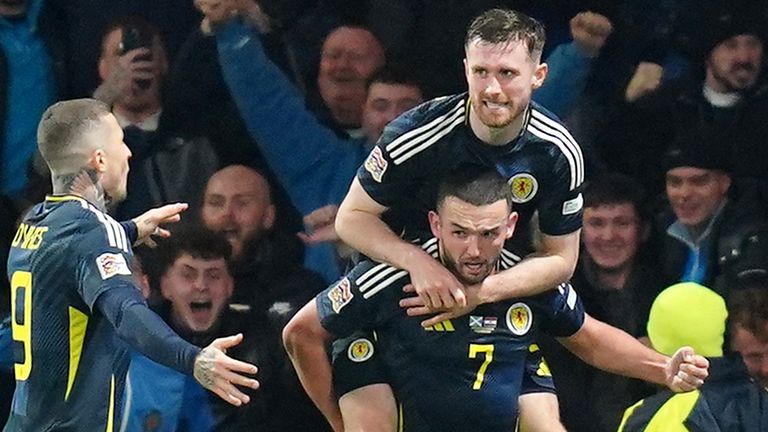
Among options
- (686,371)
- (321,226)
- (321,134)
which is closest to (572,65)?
(321,134)

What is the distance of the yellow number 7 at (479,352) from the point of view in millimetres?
4754

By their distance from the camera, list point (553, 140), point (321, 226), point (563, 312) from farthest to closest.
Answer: point (321, 226), point (563, 312), point (553, 140)

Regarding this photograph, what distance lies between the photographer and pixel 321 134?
5953 millimetres

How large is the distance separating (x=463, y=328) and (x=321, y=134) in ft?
4.52

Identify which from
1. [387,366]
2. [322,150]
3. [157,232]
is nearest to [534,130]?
[387,366]

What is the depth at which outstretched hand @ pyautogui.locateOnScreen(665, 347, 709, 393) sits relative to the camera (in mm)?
4555

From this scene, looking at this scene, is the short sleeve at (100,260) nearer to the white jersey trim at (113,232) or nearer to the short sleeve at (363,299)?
the white jersey trim at (113,232)

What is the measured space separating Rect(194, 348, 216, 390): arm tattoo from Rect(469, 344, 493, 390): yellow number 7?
870 millimetres

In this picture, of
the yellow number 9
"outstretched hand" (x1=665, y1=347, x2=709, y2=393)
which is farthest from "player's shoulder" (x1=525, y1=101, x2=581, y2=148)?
the yellow number 9

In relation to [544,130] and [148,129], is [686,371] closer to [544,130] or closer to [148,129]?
[544,130]

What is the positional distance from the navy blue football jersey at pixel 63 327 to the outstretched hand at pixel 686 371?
1356mm

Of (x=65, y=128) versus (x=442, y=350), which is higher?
(x=65, y=128)

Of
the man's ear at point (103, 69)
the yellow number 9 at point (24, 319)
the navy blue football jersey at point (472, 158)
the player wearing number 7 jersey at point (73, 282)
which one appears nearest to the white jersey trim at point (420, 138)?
the navy blue football jersey at point (472, 158)

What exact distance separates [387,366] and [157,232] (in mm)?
711
